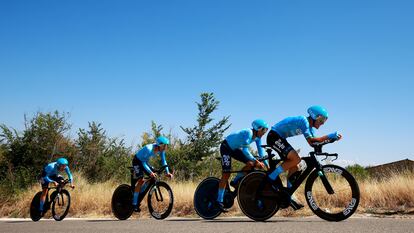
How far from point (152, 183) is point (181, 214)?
1.40 meters

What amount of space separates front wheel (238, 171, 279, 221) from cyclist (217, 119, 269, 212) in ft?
2.15

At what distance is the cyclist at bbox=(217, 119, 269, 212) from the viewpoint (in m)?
8.98

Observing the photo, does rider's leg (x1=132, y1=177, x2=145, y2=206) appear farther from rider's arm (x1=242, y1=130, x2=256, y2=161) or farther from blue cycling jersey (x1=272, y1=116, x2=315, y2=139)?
blue cycling jersey (x1=272, y1=116, x2=315, y2=139)

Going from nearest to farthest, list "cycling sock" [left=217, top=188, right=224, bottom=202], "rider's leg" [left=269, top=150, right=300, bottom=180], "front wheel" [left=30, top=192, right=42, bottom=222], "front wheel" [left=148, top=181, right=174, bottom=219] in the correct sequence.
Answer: "rider's leg" [left=269, top=150, right=300, bottom=180], "cycling sock" [left=217, top=188, right=224, bottom=202], "front wheel" [left=148, top=181, right=174, bottom=219], "front wheel" [left=30, top=192, right=42, bottom=222]

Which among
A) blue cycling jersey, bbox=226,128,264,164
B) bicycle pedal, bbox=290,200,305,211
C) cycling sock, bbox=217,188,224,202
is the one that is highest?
blue cycling jersey, bbox=226,128,264,164

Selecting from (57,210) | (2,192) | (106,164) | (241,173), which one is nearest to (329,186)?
(241,173)

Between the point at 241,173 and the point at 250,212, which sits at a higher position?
the point at 241,173

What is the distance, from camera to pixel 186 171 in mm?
24828

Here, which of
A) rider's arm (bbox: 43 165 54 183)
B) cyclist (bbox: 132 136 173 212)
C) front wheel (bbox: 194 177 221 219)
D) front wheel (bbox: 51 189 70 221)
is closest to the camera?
front wheel (bbox: 194 177 221 219)

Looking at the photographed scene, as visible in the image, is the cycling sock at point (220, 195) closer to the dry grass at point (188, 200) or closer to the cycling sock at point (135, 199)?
the dry grass at point (188, 200)

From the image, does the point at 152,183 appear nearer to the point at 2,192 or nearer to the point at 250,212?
the point at 250,212

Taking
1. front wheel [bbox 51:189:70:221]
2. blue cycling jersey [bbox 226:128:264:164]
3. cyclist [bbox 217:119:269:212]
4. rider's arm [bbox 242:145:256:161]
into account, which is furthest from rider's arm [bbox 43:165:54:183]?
rider's arm [bbox 242:145:256:161]

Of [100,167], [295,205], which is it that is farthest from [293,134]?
[100,167]

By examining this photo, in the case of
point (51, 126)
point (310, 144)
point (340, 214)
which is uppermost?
point (51, 126)
